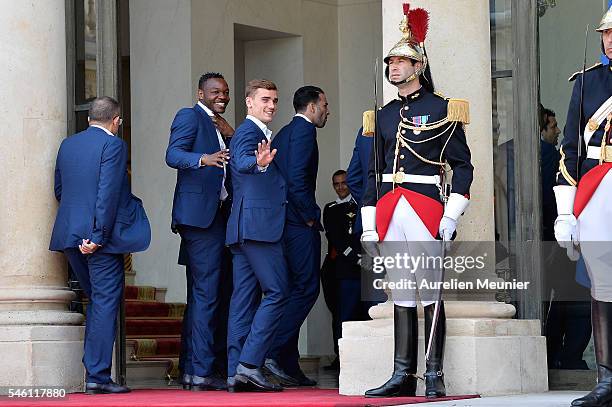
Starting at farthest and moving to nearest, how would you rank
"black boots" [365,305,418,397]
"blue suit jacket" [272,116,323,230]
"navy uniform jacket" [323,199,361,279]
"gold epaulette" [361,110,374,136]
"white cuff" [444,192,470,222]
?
1. "navy uniform jacket" [323,199,361,279]
2. "blue suit jacket" [272,116,323,230]
3. "gold epaulette" [361,110,374,136]
4. "black boots" [365,305,418,397]
5. "white cuff" [444,192,470,222]

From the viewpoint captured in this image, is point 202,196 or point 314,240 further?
point 314,240

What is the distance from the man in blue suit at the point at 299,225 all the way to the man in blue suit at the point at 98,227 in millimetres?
1209

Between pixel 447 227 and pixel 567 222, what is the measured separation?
86cm

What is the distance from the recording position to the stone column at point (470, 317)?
27.9 ft

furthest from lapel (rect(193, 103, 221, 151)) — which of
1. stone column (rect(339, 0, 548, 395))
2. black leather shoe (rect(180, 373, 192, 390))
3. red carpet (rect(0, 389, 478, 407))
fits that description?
red carpet (rect(0, 389, 478, 407))

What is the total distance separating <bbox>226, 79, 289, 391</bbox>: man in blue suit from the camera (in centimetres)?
918

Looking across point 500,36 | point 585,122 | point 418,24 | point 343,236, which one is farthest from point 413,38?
point 343,236

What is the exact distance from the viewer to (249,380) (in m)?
9.18

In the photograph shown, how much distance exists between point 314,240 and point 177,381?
1604 millimetres

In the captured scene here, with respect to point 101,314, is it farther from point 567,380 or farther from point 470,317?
point 567,380

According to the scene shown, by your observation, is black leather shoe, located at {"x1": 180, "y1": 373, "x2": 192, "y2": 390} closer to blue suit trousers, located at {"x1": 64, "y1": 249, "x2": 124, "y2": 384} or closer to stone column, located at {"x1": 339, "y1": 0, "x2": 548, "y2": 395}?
blue suit trousers, located at {"x1": 64, "y1": 249, "x2": 124, "y2": 384}

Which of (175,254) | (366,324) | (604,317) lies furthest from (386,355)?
Answer: (175,254)

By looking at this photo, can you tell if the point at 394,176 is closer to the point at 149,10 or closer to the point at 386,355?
the point at 386,355

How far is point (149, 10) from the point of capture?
1372 cm
